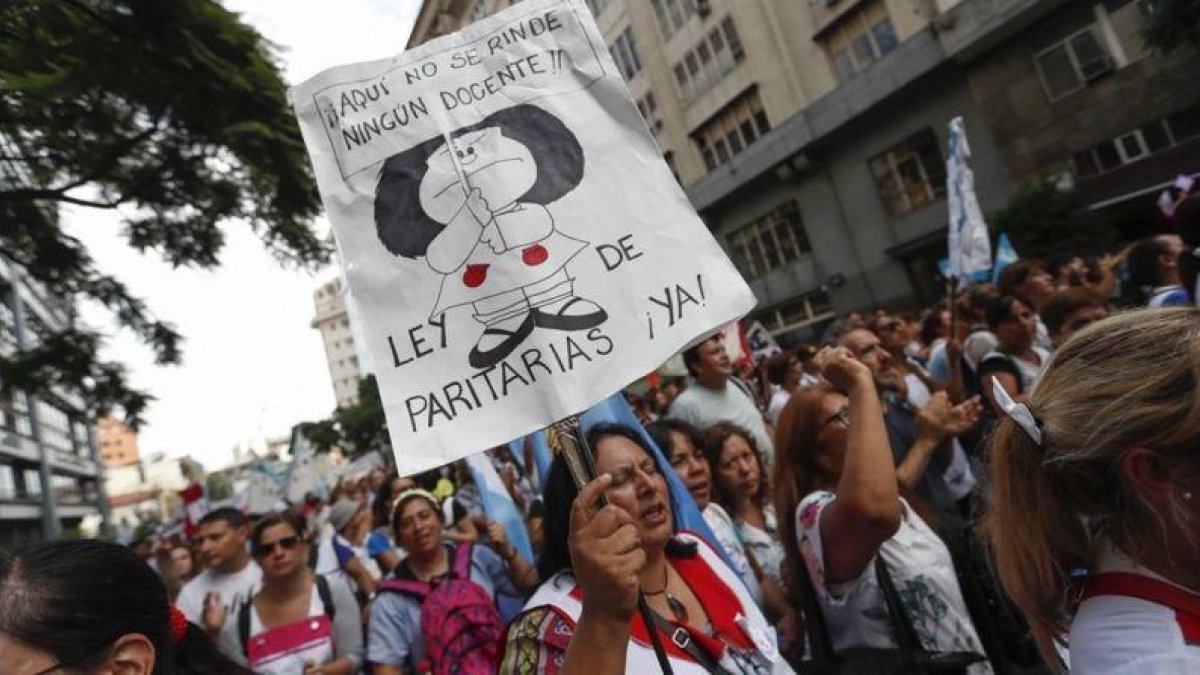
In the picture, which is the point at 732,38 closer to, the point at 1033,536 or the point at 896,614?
the point at 896,614

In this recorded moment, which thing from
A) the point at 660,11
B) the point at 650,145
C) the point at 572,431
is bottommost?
the point at 572,431

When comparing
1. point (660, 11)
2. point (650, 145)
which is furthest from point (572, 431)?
point (660, 11)

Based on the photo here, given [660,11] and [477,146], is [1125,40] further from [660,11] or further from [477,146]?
[477,146]

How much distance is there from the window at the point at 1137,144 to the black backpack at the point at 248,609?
56.8 ft

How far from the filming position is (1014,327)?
13.6 feet

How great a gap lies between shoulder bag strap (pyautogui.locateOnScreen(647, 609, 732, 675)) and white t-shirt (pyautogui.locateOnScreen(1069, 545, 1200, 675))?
802mm

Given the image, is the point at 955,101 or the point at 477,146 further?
the point at 955,101

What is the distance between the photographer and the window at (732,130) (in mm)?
22719

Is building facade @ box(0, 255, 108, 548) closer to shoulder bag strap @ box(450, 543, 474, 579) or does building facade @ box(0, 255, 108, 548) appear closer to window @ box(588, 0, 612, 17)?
shoulder bag strap @ box(450, 543, 474, 579)

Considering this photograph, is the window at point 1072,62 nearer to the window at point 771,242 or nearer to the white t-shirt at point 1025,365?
the window at point 771,242

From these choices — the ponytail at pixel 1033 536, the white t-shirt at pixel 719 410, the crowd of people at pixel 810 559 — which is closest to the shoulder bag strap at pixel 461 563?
the crowd of people at pixel 810 559

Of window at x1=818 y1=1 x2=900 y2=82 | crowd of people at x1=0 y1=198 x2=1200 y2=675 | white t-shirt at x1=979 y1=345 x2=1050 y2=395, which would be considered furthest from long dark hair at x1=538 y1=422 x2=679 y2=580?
window at x1=818 y1=1 x2=900 y2=82

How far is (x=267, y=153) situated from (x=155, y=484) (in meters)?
118

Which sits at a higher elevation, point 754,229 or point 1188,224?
point 754,229
